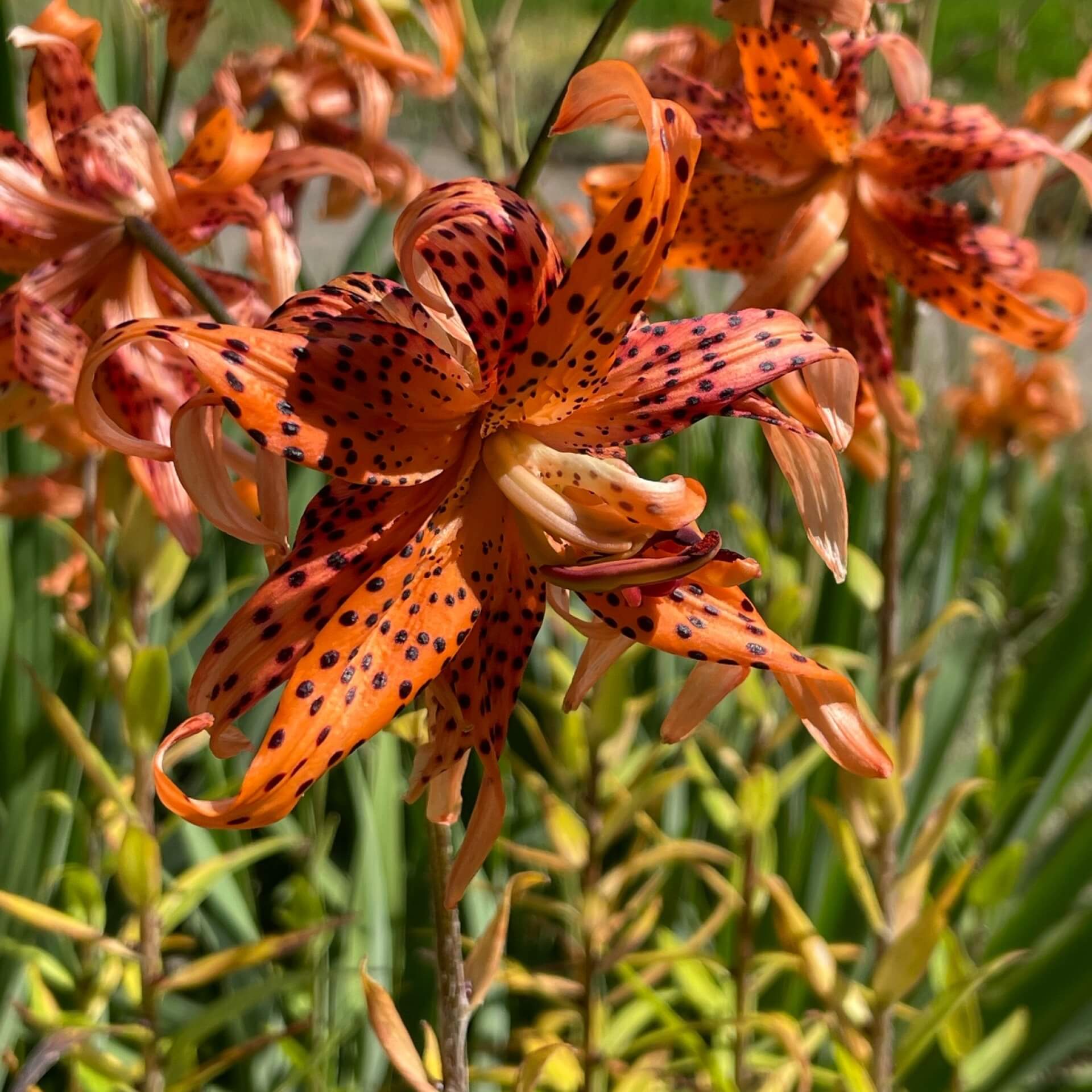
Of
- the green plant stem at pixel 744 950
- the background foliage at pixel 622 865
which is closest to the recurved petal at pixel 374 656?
the background foliage at pixel 622 865

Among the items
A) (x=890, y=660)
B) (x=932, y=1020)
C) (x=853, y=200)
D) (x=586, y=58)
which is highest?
(x=586, y=58)

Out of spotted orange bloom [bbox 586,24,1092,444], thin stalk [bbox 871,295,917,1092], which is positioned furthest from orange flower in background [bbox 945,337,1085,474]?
spotted orange bloom [bbox 586,24,1092,444]

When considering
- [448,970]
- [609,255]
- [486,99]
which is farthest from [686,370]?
[486,99]

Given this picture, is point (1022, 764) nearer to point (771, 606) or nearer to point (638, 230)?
point (771, 606)

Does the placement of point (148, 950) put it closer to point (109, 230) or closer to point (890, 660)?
point (109, 230)

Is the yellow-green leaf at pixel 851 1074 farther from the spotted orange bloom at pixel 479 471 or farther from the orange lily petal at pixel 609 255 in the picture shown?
the orange lily petal at pixel 609 255

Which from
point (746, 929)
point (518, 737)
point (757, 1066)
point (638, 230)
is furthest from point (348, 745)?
point (518, 737)

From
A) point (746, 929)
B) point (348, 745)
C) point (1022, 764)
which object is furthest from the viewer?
point (1022, 764)
